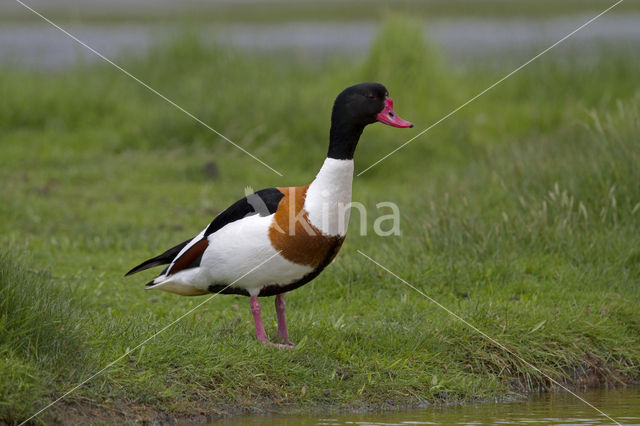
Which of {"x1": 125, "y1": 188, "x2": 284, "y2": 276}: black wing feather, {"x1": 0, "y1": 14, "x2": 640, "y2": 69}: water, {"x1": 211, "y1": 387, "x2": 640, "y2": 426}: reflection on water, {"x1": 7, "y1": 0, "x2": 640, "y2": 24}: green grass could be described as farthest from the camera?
{"x1": 7, "y1": 0, "x2": 640, "y2": 24}: green grass

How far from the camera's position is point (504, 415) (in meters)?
5.37

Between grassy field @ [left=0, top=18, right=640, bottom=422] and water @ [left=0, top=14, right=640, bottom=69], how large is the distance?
986mm

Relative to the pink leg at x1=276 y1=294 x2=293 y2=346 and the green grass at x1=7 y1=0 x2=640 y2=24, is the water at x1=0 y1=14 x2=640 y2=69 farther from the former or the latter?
the pink leg at x1=276 y1=294 x2=293 y2=346

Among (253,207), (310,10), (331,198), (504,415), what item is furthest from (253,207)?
(310,10)

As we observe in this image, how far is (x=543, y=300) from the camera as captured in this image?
22.4 ft

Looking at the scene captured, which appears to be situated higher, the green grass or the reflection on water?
the green grass

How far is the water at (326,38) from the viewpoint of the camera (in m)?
15.0

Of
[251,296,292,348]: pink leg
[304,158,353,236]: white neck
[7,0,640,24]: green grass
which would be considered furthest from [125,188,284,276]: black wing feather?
[7,0,640,24]: green grass

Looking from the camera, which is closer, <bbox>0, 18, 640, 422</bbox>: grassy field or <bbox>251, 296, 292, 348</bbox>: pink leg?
<bbox>0, 18, 640, 422</bbox>: grassy field

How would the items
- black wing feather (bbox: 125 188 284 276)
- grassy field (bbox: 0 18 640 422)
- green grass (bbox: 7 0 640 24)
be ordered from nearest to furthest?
grassy field (bbox: 0 18 640 422), black wing feather (bbox: 125 188 284 276), green grass (bbox: 7 0 640 24)

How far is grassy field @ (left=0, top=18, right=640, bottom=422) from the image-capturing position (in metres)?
5.36

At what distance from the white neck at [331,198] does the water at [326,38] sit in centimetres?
881

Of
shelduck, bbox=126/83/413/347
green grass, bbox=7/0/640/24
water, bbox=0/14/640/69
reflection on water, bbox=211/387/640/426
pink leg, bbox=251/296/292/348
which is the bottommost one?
reflection on water, bbox=211/387/640/426

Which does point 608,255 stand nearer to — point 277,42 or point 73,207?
point 73,207
